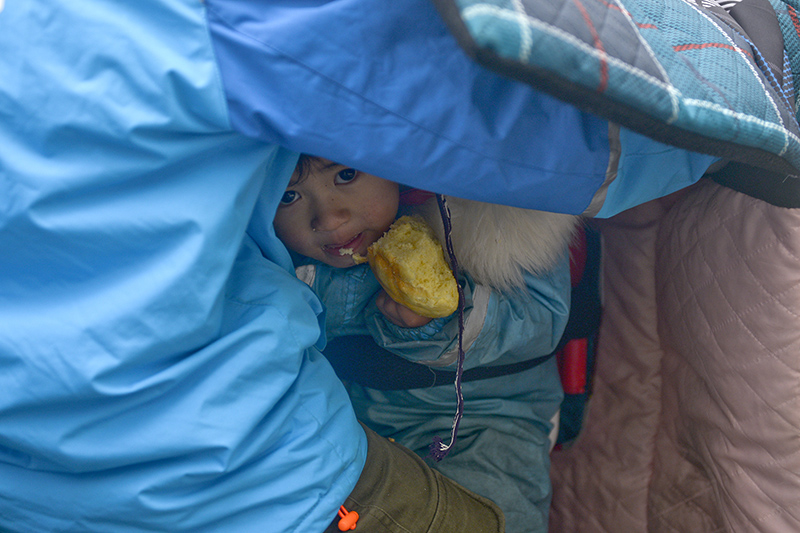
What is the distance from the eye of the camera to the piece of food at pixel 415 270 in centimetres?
81

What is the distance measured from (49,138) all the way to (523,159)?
461mm

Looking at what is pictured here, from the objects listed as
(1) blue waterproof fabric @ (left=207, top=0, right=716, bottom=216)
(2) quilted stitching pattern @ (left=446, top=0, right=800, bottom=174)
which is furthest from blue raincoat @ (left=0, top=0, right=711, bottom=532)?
(2) quilted stitching pattern @ (left=446, top=0, right=800, bottom=174)

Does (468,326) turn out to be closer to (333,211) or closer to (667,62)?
(333,211)

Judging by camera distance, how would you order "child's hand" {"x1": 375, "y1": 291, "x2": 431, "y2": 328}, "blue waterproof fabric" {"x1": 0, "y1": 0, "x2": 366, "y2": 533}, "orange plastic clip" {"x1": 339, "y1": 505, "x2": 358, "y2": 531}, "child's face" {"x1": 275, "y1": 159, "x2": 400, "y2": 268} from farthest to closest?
"child's hand" {"x1": 375, "y1": 291, "x2": 431, "y2": 328} < "child's face" {"x1": 275, "y1": 159, "x2": 400, "y2": 268} < "orange plastic clip" {"x1": 339, "y1": 505, "x2": 358, "y2": 531} < "blue waterproof fabric" {"x1": 0, "y1": 0, "x2": 366, "y2": 533}

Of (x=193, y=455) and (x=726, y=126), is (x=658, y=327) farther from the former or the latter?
(x=193, y=455)

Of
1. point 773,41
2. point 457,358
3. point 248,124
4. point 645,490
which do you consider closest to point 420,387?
point 457,358

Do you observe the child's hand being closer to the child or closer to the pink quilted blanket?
the child

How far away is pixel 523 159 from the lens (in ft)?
1.87

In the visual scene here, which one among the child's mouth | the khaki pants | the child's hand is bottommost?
the khaki pants

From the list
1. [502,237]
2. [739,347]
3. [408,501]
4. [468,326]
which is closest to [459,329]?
[468,326]

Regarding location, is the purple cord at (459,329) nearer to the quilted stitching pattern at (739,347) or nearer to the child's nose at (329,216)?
the child's nose at (329,216)

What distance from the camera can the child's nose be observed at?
2.58 ft

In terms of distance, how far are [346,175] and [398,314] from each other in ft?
0.84

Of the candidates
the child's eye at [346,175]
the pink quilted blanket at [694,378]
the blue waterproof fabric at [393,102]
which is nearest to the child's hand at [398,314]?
the child's eye at [346,175]
